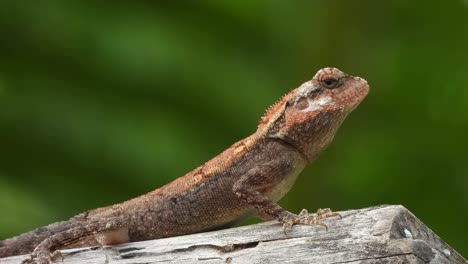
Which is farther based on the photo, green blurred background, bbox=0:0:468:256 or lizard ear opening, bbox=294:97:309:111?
green blurred background, bbox=0:0:468:256

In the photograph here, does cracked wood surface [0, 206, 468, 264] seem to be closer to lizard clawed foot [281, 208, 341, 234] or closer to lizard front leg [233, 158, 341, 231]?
lizard clawed foot [281, 208, 341, 234]

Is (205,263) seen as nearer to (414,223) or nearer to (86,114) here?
(414,223)

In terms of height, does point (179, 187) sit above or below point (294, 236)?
above

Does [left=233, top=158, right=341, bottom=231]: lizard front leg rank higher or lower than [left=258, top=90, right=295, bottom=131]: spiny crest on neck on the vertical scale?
lower

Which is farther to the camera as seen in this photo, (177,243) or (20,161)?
(20,161)

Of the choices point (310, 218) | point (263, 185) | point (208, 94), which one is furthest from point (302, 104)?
point (208, 94)

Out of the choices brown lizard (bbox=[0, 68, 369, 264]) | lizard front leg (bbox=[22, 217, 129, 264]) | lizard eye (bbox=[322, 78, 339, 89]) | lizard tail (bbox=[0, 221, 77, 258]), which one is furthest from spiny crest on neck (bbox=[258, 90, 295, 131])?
lizard tail (bbox=[0, 221, 77, 258])

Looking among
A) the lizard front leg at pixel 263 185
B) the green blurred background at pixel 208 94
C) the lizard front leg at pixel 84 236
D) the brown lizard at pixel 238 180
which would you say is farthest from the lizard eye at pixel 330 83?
the green blurred background at pixel 208 94

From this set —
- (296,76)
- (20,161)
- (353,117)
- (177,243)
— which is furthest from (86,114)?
(177,243)
